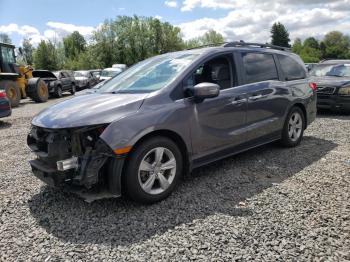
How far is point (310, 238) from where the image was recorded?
3.02 metres

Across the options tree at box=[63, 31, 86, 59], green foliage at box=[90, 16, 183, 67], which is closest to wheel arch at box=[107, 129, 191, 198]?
green foliage at box=[90, 16, 183, 67]

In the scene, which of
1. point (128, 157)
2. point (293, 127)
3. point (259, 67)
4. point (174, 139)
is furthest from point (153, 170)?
point (293, 127)

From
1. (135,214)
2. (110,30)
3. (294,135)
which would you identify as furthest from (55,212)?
(110,30)

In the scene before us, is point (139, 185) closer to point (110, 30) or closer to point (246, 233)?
point (246, 233)

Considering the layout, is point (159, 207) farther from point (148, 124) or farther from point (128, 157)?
point (148, 124)

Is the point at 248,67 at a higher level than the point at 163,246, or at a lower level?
higher

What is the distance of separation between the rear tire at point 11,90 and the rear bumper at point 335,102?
12.8 m

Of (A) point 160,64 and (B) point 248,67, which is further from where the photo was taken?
(B) point 248,67

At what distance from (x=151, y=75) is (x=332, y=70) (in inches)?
329

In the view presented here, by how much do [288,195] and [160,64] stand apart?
7.70ft

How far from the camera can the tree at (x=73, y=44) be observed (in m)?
85.9

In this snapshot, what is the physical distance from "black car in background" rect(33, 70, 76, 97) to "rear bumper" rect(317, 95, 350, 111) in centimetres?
1629

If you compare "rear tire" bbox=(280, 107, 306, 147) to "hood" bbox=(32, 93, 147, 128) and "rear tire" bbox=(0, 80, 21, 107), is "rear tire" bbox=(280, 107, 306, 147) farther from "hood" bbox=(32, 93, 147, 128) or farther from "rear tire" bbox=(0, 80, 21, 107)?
"rear tire" bbox=(0, 80, 21, 107)

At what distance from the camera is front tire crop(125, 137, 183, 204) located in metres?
3.55
